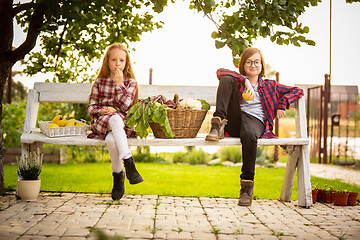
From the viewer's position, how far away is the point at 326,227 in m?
3.00

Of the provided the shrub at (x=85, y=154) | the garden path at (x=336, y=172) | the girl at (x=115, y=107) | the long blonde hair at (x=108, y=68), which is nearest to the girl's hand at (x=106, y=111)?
the girl at (x=115, y=107)

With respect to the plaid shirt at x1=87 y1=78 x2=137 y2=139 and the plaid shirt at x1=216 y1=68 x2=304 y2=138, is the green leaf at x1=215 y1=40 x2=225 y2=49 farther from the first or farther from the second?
the plaid shirt at x1=87 y1=78 x2=137 y2=139

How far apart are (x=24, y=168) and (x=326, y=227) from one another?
260cm

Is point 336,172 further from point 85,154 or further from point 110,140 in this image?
point 110,140

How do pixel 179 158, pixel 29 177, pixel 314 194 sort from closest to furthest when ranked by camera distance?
pixel 29 177
pixel 314 194
pixel 179 158

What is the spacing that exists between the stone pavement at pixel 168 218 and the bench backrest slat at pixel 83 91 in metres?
1.00

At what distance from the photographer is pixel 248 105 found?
3975 millimetres

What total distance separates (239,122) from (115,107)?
119cm

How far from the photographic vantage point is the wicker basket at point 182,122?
3559 mm

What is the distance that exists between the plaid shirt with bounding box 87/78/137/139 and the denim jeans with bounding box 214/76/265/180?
0.82m

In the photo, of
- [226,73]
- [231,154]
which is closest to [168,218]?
[226,73]

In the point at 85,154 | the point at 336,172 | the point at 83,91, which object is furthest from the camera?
the point at 85,154

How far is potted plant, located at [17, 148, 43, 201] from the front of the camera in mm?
3600

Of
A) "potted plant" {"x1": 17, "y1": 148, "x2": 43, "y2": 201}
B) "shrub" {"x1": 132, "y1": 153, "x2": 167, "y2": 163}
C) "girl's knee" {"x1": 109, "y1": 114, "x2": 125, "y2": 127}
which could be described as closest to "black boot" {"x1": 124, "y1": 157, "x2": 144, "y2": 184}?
"girl's knee" {"x1": 109, "y1": 114, "x2": 125, "y2": 127}
